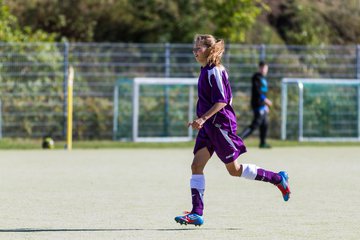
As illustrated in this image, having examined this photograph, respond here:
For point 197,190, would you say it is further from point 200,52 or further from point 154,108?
point 154,108

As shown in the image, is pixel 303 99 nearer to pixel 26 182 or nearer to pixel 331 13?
pixel 331 13

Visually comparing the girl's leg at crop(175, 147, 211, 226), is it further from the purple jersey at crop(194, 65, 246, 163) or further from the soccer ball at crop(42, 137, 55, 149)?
the soccer ball at crop(42, 137, 55, 149)

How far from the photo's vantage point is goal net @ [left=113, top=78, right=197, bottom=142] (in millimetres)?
24531

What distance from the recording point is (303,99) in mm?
26172

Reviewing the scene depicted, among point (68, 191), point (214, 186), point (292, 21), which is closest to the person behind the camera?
point (68, 191)

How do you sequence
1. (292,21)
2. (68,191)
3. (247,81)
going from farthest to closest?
(292,21) → (247,81) → (68,191)

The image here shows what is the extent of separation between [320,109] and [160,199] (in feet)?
48.5

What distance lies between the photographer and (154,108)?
25172 millimetres

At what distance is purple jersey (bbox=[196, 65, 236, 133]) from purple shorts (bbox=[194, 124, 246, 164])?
2.3 inches

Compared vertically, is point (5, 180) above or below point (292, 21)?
below

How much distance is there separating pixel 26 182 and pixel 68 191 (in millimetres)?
1422

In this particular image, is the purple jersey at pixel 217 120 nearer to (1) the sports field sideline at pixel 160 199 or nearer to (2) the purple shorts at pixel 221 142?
(2) the purple shorts at pixel 221 142

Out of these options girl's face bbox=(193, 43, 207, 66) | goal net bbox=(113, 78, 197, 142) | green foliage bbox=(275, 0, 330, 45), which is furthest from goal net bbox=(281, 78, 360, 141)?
girl's face bbox=(193, 43, 207, 66)

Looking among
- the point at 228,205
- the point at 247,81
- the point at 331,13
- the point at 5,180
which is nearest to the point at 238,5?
the point at 247,81
